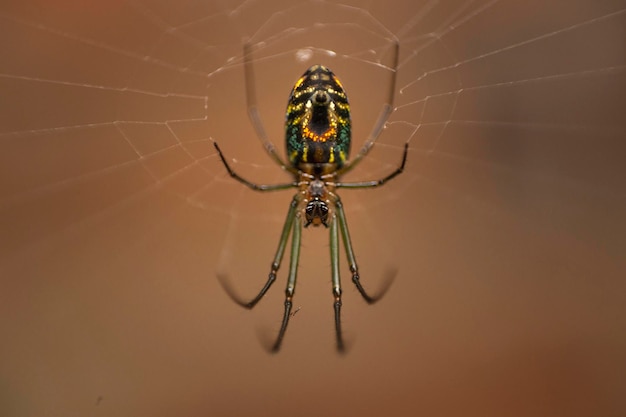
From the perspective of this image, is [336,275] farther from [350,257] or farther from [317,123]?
[317,123]

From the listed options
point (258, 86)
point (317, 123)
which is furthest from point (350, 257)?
point (258, 86)

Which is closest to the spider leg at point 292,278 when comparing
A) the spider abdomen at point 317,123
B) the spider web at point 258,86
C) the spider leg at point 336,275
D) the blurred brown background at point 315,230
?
the spider leg at point 336,275

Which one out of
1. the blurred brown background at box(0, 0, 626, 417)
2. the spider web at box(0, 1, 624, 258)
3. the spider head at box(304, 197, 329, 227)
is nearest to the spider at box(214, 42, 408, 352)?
the spider head at box(304, 197, 329, 227)

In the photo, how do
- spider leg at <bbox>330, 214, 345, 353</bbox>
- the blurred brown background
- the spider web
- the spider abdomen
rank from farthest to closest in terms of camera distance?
the spider web < the blurred brown background < spider leg at <bbox>330, 214, 345, 353</bbox> < the spider abdomen

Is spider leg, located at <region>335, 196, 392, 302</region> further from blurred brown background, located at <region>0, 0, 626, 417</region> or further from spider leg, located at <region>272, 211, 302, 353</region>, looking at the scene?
blurred brown background, located at <region>0, 0, 626, 417</region>

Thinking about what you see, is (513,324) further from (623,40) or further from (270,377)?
(623,40)

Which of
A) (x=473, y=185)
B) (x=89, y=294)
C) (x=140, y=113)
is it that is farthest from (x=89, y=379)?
(x=473, y=185)
